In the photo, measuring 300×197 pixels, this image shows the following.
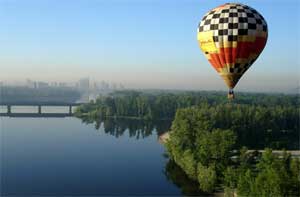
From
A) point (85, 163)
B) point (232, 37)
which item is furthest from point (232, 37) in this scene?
point (85, 163)

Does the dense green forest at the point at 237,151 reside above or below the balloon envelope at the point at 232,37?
below

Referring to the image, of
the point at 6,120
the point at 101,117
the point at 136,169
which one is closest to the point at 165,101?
the point at 101,117

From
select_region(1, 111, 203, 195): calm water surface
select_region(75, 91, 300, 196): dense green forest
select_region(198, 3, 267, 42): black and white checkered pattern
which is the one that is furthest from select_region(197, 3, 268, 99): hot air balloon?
select_region(1, 111, 203, 195): calm water surface

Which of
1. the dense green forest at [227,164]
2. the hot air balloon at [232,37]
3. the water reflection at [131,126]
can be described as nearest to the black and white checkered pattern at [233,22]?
the hot air balloon at [232,37]

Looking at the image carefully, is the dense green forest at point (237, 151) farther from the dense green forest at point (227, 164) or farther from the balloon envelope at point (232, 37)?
the balloon envelope at point (232, 37)

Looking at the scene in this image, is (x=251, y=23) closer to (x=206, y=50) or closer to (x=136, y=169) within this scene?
(x=206, y=50)

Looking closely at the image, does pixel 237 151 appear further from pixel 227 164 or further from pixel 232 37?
pixel 232 37
